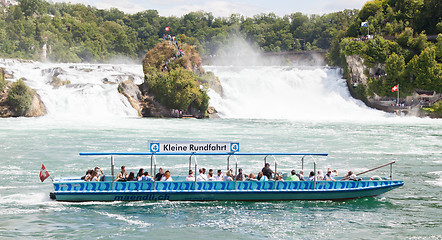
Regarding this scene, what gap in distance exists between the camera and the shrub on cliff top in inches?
→ 2724

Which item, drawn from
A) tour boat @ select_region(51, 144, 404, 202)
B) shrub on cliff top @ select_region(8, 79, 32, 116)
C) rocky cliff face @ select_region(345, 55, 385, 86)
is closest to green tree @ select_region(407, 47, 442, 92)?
rocky cliff face @ select_region(345, 55, 385, 86)

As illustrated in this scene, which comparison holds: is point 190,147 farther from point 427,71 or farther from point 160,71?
point 427,71

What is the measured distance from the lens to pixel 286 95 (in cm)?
9144

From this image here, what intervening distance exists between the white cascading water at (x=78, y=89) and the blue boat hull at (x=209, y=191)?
4710 cm

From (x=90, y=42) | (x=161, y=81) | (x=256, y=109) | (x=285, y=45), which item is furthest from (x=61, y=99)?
(x=285, y=45)

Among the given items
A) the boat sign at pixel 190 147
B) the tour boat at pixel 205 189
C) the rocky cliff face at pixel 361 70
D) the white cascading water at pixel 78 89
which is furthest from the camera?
the rocky cliff face at pixel 361 70

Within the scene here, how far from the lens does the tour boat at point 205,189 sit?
2481 centimetres

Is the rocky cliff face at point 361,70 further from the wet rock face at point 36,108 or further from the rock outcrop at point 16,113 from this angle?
the rock outcrop at point 16,113

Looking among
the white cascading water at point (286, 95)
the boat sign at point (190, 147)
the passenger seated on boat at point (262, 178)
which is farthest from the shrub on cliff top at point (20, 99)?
the passenger seated on boat at point (262, 178)

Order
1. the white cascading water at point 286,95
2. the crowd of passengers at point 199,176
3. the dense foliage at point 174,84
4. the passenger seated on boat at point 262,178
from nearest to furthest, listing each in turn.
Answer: the crowd of passengers at point 199,176 → the passenger seated on boat at point 262,178 → the dense foliage at point 174,84 → the white cascading water at point 286,95

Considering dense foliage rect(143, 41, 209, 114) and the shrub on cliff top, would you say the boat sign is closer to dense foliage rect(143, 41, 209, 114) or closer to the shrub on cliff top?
the shrub on cliff top

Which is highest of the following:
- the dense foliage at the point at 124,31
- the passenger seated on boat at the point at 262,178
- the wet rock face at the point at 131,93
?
the dense foliage at the point at 124,31

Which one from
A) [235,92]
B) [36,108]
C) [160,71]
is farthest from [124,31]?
[36,108]

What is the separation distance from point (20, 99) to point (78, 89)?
9.06 metres
